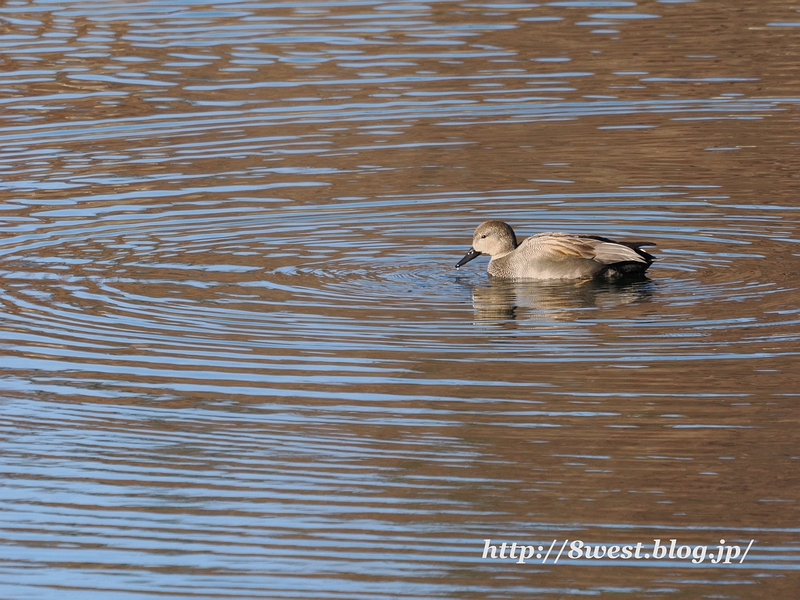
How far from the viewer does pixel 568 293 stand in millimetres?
10922

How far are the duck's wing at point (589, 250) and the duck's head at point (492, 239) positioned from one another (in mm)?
461

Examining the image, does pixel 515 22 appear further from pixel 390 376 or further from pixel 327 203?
pixel 390 376

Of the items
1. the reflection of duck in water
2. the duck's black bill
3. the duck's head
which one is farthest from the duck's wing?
the duck's black bill

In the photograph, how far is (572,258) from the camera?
36.1ft

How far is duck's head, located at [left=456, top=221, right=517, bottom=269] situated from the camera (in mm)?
11594

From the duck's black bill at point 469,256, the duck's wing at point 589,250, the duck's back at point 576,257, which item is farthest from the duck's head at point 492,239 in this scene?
the duck's wing at point 589,250

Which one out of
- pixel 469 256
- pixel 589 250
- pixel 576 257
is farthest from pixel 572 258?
pixel 469 256

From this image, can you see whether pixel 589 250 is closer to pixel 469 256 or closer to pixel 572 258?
pixel 572 258

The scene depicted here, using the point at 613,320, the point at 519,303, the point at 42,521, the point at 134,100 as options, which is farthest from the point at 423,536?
the point at 134,100

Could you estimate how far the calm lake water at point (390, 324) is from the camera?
22.1ft

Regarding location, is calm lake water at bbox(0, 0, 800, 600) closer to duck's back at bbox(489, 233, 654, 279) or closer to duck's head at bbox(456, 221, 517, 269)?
duck's back at bbox(489, 233, 654, 279)

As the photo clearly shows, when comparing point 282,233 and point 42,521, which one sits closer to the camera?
point 42,521

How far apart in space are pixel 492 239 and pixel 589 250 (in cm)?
89

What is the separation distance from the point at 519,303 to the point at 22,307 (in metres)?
3.51
